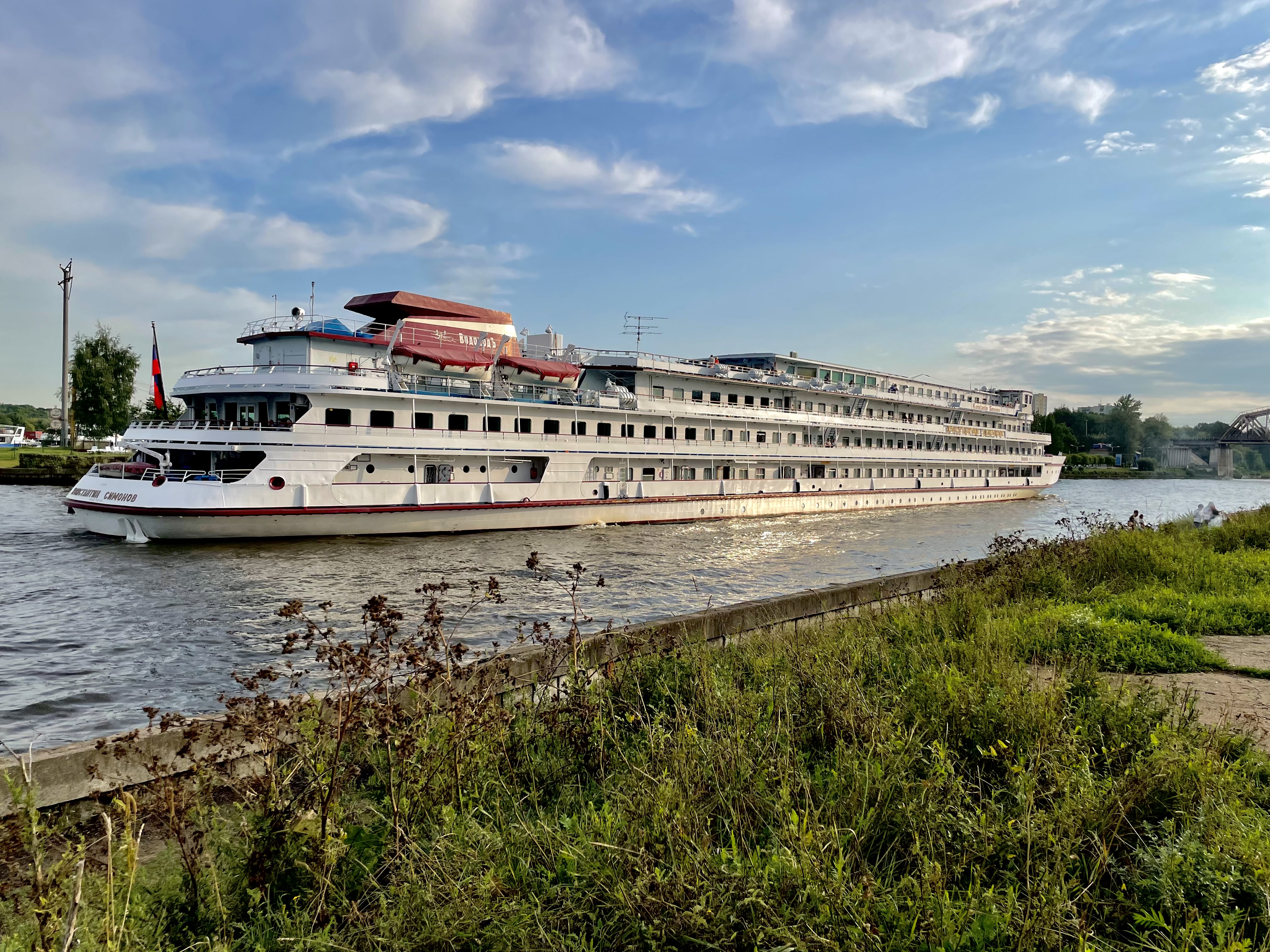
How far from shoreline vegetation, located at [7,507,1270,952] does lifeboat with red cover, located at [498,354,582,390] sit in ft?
81.1

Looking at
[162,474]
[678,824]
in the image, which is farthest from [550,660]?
[162,474]

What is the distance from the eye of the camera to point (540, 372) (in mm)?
30734

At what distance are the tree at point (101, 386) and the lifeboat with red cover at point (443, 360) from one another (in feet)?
154

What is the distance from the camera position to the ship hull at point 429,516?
21.5 m

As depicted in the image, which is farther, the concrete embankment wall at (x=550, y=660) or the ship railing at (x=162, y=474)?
the ship railing at (x=162, y=474)

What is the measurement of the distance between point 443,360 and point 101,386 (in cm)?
4855

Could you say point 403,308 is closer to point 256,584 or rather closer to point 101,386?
point 256,584

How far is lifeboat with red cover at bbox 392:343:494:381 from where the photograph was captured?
27.4 metres

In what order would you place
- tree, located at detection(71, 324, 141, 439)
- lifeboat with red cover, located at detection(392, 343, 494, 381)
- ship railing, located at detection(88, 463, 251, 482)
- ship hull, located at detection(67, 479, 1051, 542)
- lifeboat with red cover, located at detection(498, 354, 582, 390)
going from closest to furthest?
ship hull, located at detection(67, 479, 1051, 542) → ship railing, located at detection(88, 463, 251, 482) → lifeboat with red cover, located at detection(392, 343, 494, 381) → lifeboat with red cover, located at detection(498, 354, 582, 390) → tree, located at detection(71, 324, 141, 439)

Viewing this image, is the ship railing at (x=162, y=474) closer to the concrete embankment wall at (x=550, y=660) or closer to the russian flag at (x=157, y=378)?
the russian flag at (x=157, y=378)

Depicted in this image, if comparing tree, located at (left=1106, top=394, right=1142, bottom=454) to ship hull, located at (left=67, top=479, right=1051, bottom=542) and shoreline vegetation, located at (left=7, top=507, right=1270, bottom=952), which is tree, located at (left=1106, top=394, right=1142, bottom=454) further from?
shoreline vegetation, located at (left=7, top=507, right=1270, bottom=952)

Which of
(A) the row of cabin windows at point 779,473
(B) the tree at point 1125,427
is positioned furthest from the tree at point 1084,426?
(A) the row of cabin windows at point 779,473

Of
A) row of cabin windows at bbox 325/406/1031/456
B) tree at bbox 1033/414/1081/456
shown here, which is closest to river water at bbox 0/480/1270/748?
row of cabin windows at bbox 325/406/1031/456

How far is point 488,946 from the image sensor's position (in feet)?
11.0
